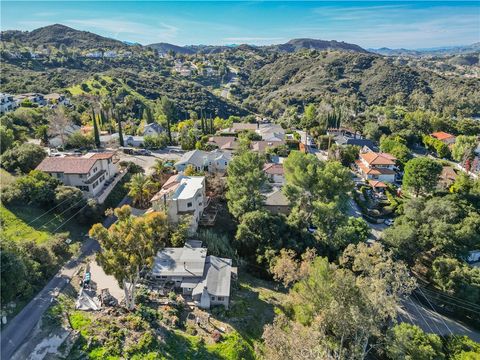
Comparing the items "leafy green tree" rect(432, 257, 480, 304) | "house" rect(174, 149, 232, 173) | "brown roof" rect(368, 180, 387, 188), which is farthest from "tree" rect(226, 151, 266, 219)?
"brown roof" rect(368, 180, 387, 188)

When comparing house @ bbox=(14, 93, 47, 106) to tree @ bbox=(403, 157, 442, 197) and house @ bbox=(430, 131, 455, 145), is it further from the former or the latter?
house @ bbox=(430, 131, 455, 145)

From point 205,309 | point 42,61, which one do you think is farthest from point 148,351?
point 42,61

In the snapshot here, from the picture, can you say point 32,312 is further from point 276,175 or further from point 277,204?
point 276,175

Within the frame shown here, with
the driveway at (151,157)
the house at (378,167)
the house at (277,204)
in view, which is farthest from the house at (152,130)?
the house at (378,167)

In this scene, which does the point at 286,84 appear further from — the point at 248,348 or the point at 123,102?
the point at 248,348

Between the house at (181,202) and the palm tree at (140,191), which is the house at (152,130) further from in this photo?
the house at (181,202)

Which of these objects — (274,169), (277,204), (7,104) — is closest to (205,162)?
(274,169)
